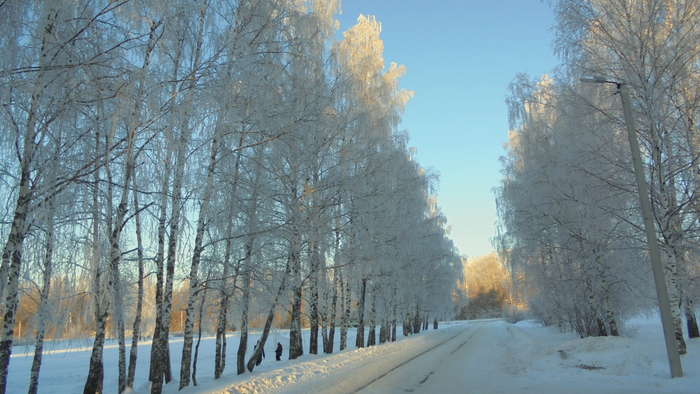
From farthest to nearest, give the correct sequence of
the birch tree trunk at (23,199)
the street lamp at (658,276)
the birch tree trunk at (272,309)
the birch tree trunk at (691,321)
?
the birch tree trunk at (691,321) → the birch tree trunk at (272,309) → the street lamp at (658,276) → the birch tree trunk at (23,199)

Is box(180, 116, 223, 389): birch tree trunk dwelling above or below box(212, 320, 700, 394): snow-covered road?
above

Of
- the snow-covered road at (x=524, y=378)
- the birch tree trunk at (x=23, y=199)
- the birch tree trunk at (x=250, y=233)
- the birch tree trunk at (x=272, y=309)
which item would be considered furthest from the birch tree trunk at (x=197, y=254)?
the snow-covered road at (x=524, y=378)

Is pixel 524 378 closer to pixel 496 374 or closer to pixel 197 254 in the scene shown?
pixel 496 374

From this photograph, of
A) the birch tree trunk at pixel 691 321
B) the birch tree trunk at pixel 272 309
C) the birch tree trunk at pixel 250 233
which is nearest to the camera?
the birch tree trunk at pixel 250 233

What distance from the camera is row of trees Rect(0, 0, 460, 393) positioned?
5.07 m

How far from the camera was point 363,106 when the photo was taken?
19922 millimetres

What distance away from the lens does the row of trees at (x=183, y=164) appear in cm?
507

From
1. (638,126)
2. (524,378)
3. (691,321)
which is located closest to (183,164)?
(524,378)

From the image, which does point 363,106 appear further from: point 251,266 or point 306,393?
point 306,393

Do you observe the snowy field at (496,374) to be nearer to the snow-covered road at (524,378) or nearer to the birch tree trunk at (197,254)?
the snow-covered road at (524,378)

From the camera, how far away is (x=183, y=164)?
732 cm

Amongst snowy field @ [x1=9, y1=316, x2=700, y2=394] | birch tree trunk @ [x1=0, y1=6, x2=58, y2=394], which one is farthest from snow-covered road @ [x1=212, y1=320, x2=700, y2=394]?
birch tree trunk @ [x1=0, y1=6, x2=58, y2=394]

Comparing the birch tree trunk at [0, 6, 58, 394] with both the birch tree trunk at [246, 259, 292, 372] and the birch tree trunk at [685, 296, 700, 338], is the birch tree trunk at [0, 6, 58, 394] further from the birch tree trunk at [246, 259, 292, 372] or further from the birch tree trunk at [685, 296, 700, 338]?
the birch tree trunk at [685, 296, 700, 338]

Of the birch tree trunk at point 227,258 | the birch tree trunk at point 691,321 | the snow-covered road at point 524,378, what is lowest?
the snow-covered road at point 524,378
